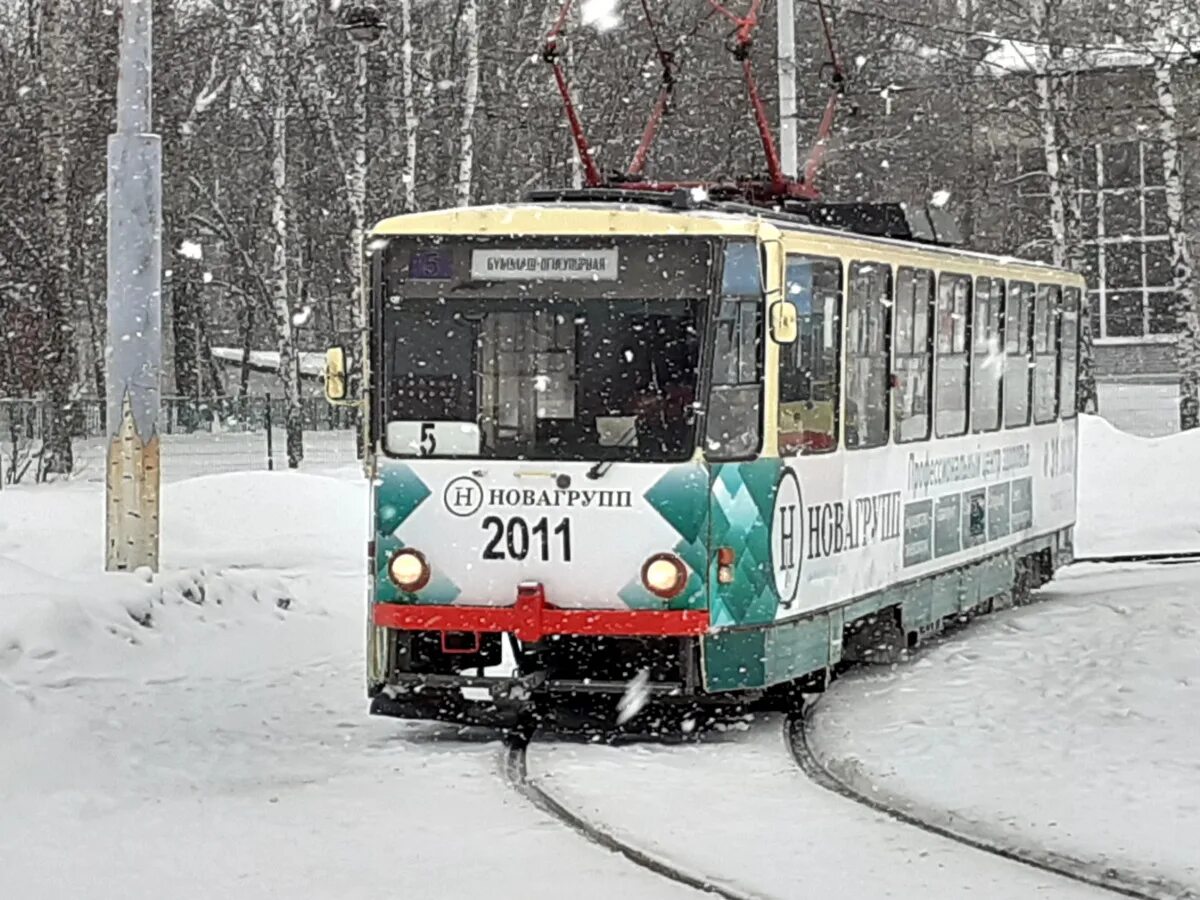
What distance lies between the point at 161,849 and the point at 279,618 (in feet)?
25.7

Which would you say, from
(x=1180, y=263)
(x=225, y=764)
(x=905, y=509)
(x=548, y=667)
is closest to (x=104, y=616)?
(x=548, y=667)

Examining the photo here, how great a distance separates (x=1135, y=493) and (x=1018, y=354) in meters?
11.4

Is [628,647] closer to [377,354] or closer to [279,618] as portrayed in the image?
[377,354]

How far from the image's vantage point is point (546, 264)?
12.2 m

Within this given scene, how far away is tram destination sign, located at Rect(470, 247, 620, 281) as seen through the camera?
12.2 meters

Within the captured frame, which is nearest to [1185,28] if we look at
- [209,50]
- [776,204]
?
[209,50]

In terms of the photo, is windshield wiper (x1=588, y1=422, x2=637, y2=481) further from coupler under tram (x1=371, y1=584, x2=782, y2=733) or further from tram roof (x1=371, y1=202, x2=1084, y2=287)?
tram roof (x1=371, y1=202, x2=1084, y2=287)


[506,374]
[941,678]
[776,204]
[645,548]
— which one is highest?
[776,204]

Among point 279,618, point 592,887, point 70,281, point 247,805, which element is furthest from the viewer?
point 70,281

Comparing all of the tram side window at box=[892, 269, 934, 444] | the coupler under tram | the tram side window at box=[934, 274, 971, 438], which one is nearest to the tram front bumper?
the coupler under tram

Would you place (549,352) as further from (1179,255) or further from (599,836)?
(1179,255)

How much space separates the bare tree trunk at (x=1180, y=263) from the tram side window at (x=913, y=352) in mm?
19898

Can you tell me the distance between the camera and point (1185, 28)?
37.6 meters

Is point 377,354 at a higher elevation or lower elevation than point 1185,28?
lower
